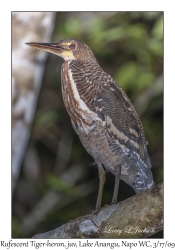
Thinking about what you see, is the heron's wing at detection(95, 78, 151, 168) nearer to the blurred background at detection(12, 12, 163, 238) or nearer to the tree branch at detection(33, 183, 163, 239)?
the tree branch at detection(33, 183, 163, 239)

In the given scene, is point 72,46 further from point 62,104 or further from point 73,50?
point 62,104

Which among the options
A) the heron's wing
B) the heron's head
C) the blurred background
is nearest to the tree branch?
the heron's wing

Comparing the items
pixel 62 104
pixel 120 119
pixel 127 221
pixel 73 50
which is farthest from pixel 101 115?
pixel 62 104

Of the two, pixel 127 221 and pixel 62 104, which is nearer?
pixel 127 221

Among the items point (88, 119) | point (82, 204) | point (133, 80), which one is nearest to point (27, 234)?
point (82, 204)

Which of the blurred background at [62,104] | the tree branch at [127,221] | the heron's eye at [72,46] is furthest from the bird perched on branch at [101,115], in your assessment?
the blurred background at [62,104]

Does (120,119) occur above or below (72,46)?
below

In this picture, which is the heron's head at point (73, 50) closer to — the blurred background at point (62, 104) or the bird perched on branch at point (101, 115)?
the bird perched on branch at point (101, 115)
